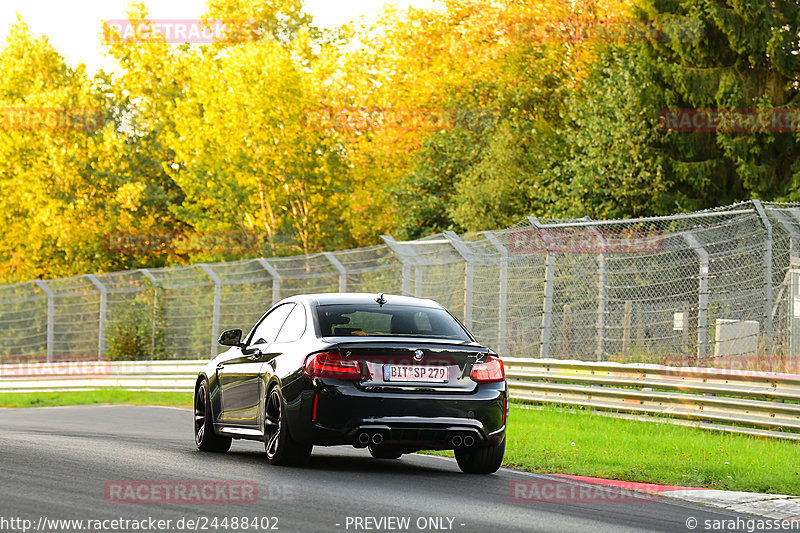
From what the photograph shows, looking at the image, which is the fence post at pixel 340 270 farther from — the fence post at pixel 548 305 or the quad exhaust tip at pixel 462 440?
the quad exhaust tip at pixel 462 440

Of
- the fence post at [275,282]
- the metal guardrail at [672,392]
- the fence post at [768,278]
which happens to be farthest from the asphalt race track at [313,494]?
the fence post at [275,282]

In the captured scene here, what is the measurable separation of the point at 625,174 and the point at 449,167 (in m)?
9.25

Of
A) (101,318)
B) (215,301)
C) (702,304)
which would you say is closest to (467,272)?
(702,304)

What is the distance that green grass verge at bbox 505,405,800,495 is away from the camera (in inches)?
413

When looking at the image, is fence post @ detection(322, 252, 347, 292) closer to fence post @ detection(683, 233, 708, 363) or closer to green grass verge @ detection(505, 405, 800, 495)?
green grass verge @ detection(505, 405, 800, 495)

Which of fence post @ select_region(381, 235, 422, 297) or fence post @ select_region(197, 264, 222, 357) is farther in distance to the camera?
fence post @ select_region(197, 264, 222, 357)

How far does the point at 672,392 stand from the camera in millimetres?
14820

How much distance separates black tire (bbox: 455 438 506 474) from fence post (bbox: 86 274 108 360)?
1906 cm

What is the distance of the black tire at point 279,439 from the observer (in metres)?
10.1

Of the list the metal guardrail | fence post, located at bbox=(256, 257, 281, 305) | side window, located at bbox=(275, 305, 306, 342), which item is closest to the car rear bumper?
side window, located at bbox=(275, 305, 306, 342)

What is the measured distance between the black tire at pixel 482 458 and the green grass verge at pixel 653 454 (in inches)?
33.6

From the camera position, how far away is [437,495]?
8.82m

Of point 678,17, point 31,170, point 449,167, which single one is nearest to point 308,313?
point 678,17

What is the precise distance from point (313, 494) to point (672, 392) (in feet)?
24.1
